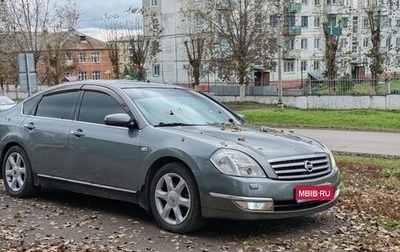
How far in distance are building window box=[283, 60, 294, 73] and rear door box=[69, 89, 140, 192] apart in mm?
59514

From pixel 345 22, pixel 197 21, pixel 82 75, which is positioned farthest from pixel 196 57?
pixel 82 75

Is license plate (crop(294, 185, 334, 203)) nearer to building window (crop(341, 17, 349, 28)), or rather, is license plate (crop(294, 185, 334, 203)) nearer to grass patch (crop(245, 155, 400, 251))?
grass patch (crop(245, 155, 400, 251))

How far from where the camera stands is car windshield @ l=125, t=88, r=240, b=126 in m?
6.52

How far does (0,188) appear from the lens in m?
8.60

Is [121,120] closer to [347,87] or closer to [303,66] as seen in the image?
[347,87]

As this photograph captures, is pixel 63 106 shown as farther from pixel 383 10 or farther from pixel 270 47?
pixel 383 10

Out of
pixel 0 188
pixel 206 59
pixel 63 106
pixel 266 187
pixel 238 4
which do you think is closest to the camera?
pixel 266 187

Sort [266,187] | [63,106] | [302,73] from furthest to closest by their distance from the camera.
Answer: [302,73] → [63,106] → [266,187]

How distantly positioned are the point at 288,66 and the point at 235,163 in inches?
2423

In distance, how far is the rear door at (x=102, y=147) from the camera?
20.7 feet

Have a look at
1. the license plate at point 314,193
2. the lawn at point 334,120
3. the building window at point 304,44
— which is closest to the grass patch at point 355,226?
the license plate at point 314,193

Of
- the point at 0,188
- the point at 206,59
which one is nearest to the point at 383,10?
the point at 206,59

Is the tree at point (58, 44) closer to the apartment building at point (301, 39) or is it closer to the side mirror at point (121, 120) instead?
the apartment building at point (301, 39)

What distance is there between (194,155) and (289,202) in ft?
3.34
